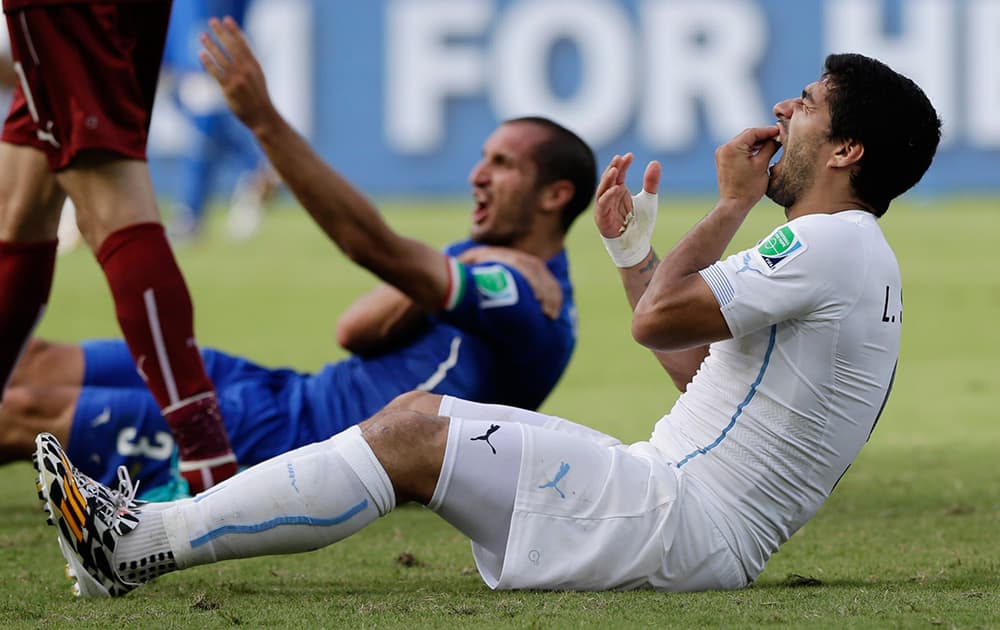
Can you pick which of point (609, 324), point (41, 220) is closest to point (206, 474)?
point (41, 220)

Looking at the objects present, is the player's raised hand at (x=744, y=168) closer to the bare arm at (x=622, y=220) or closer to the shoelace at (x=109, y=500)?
the bare arm at (x=622, y=220)

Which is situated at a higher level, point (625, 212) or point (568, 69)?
point (625, 212)

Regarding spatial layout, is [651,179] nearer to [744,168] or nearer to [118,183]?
[744,168]

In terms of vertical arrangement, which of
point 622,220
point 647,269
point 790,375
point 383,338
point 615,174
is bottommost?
point 383,338

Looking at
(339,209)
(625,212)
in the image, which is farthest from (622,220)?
(339,209)

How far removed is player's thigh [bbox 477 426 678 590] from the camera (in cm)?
292

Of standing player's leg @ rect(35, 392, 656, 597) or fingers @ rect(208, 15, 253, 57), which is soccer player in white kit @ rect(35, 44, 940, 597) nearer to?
standing player's leg @ rect(35, 392, 656, 597)

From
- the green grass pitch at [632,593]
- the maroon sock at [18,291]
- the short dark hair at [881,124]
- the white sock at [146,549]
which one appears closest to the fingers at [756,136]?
the short dark hair at [881,124]

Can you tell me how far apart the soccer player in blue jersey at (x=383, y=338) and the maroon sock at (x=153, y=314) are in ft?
1.54

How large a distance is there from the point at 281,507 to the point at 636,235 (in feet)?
3.22

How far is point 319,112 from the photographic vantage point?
758 inches

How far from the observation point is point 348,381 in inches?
180

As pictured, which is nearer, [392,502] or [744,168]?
[392,502]

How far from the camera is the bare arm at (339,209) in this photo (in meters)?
4.09
